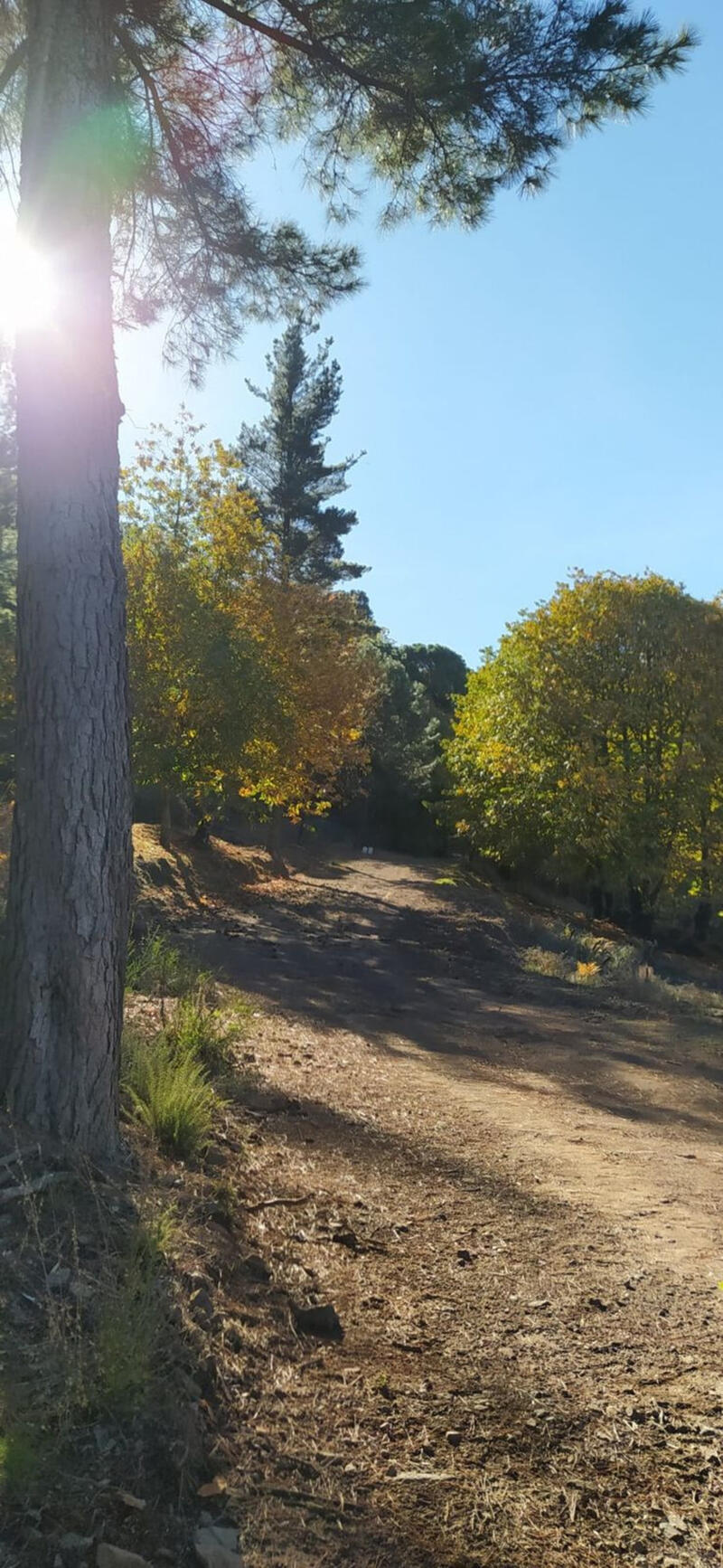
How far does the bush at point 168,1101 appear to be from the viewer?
426cm

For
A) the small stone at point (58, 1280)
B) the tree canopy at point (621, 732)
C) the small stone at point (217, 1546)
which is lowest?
the small stone at point (217, 1546)

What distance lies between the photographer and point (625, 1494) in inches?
105

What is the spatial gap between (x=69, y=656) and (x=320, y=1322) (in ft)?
8.05

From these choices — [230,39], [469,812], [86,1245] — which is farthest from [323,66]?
[469,812]

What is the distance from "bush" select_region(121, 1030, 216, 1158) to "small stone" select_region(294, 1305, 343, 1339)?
40.8 inches

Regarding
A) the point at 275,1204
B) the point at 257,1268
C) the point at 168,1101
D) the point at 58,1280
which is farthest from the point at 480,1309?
the point at 58,1280

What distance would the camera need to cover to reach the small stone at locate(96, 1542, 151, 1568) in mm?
Result: 2035

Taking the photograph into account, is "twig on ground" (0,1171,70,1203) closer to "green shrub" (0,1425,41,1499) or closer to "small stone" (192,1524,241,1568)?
"green shrub" (0,1425,41,1499)

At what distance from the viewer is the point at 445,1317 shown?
361 centimetres

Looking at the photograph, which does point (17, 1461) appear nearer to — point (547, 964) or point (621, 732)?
point (547, 964)

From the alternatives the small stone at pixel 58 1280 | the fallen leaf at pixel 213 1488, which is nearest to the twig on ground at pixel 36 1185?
the small stone at pixel 58 1280

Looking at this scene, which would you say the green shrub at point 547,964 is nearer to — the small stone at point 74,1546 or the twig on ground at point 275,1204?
the twig on ground at point 275,1204

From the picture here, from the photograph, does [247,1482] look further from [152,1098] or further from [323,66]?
[323,66]

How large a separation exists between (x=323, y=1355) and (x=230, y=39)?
697cm
